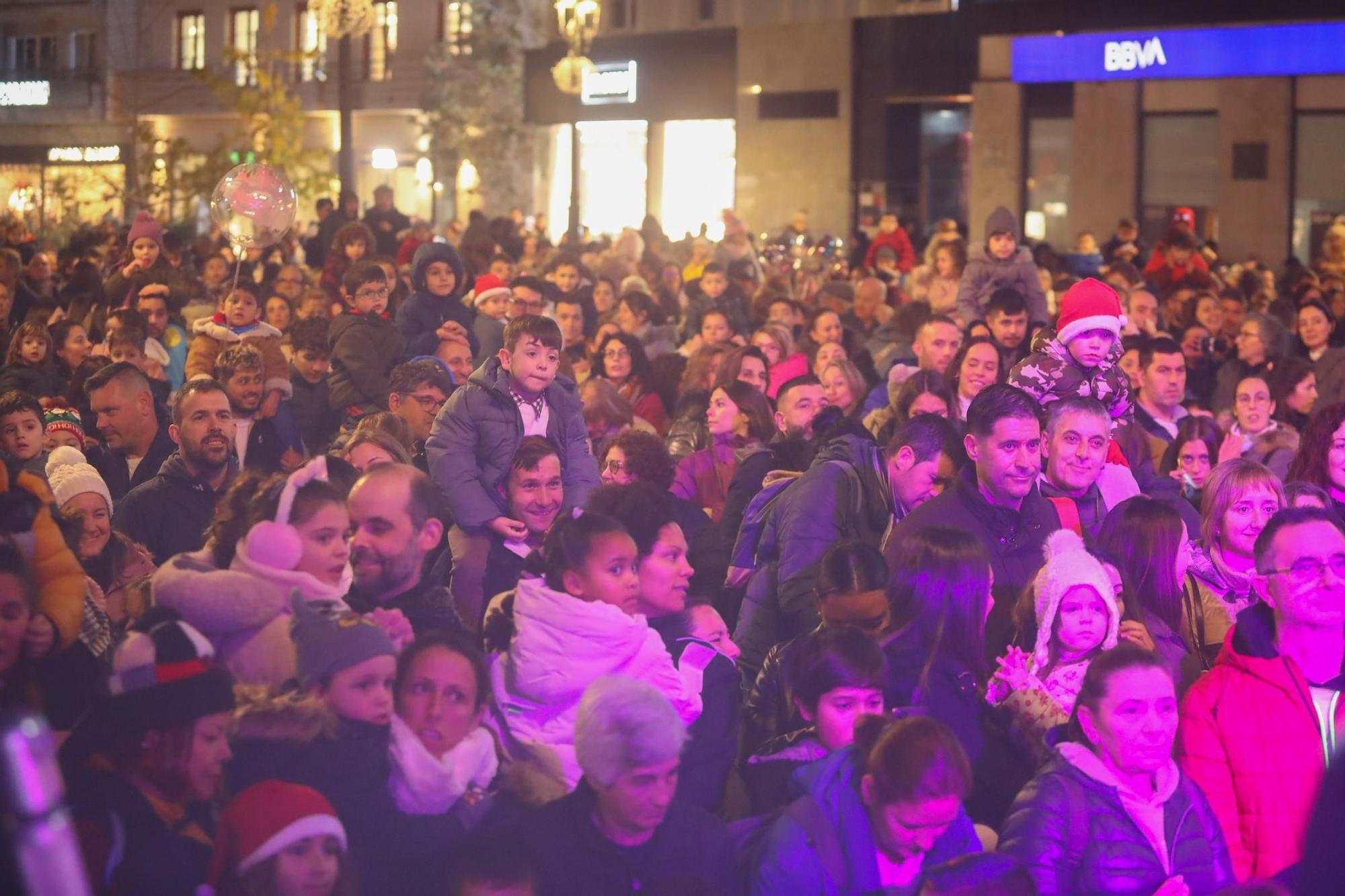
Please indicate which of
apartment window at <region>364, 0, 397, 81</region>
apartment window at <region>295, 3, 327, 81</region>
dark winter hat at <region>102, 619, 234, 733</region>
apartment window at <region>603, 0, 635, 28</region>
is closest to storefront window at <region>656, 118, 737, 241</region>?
apartment window at <region>603, 0, 635, 28</region>

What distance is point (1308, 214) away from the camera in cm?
2312

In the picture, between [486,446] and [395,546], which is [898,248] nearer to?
[486,446]

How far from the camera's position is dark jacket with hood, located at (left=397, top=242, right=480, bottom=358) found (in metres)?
9.94

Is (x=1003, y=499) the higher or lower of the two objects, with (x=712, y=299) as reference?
lower

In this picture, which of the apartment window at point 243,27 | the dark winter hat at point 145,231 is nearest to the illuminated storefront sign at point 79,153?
the apartment window at point 243,27

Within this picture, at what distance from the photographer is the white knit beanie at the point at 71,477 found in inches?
225

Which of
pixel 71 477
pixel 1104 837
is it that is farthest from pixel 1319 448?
pixel 71 477

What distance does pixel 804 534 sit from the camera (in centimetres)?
574

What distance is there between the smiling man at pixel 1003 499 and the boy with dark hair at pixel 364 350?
13.1 ft

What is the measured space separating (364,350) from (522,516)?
3212mm

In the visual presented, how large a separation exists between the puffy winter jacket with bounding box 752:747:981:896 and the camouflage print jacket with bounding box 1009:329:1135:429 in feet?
9.12

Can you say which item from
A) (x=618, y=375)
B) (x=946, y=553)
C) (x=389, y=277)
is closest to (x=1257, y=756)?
(x=946, y=553)

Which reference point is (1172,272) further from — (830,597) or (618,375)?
(830,597)

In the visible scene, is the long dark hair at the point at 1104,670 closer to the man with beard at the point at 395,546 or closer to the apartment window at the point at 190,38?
the man with beard at the point at 395,546
